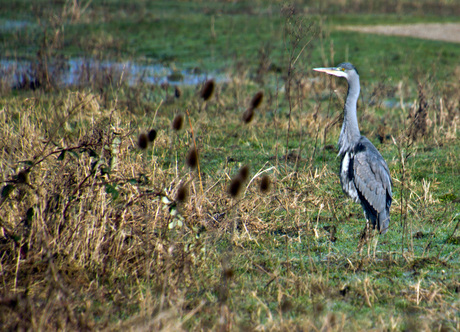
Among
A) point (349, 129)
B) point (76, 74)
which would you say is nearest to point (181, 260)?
point (349, 129)

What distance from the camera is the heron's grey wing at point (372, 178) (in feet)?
15.5

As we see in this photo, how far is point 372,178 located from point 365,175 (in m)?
0.07

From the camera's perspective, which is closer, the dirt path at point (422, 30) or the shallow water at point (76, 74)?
the shallow water at point (76, 74)

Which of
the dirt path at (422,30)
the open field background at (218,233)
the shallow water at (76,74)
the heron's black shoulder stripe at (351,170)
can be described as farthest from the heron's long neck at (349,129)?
the dirt path at (422,30)

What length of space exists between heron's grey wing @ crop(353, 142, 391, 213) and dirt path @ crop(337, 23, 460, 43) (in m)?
13.8

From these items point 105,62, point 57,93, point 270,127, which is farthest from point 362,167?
point 105,62

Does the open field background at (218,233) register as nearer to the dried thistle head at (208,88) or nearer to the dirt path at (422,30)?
the dried thistle head at (208,88)

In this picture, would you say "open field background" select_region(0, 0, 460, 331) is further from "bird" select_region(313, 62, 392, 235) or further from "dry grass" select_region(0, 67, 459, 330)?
"bird" select_region(313, 62, 392, 235)

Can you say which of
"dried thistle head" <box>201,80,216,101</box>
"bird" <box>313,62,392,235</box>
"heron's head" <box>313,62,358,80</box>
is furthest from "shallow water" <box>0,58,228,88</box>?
"dried thistle head" <box>201,80,216,101</box>

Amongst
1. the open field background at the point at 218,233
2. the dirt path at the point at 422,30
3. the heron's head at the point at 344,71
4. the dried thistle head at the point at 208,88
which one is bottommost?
the dirt path at the point at 422,30

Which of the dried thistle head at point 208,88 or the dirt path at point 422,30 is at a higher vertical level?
the dried thistle head at point 208,88

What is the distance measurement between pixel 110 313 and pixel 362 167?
8.93 feet

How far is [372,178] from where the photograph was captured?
485cm

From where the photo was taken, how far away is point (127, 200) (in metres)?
3.92
